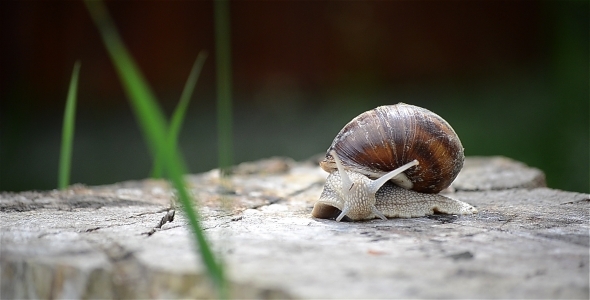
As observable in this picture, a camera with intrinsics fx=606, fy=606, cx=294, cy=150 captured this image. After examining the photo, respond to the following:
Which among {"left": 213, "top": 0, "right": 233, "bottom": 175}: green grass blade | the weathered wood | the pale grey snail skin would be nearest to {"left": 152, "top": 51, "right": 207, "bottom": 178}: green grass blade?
{"left": 213, "top": 0, "right": 233, "bottom": 175}: green grass blade

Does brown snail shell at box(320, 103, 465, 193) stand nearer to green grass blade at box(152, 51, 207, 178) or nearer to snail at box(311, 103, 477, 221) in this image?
snail at box(311, 103, 477, 221)

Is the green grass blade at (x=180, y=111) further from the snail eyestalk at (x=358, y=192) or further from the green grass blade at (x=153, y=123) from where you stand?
the green grass blade at (x=153, y=123)

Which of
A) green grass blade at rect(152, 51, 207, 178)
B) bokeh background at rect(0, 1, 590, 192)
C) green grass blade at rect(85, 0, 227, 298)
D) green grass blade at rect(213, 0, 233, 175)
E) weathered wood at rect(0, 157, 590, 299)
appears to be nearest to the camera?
green grass blade at rect(85, 0, 227, 298)

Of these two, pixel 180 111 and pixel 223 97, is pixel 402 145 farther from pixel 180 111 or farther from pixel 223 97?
pixel 180 111

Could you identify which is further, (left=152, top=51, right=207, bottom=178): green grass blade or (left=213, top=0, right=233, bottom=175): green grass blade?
(left=152, top=51, right=207, bottom=178): green grass blade

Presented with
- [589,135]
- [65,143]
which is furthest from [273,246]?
[589,135]

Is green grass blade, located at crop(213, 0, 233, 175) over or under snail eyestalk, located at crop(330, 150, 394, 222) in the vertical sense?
over

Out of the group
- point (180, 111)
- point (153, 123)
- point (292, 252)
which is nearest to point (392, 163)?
point (292, 252)
